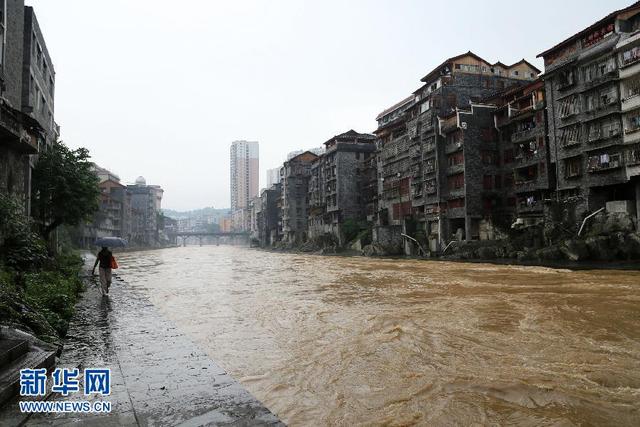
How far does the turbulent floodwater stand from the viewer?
609cm

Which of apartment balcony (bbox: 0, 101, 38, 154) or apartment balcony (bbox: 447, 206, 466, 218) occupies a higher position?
apartment balcony (bbox: 0, 101, 38, 154)

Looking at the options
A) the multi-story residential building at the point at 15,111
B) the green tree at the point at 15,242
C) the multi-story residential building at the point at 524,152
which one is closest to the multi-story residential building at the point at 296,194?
the multi-story residential building at the point at 524,152

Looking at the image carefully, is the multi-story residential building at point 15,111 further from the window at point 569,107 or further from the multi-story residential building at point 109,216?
the multi-story residential building at point 109,216

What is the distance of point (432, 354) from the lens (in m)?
8.88

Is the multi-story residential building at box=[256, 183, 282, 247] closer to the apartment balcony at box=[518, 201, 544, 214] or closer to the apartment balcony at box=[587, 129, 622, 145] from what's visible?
the apartment balcony at box=[518, 201, 544, 214]

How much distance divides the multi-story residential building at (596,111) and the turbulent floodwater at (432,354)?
60.8 feet

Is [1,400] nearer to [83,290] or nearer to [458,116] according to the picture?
[83,290]

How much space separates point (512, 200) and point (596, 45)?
17.4 m

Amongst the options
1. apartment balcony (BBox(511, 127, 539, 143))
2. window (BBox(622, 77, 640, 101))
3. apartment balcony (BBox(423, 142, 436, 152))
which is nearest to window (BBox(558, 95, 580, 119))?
window (BBox(622, 77, 640, 101))

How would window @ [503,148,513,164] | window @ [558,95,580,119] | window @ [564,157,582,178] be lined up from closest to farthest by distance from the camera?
window @ [558,95,580,119] → window @ [564,157,582,178] → window @ [503,148,513,164]

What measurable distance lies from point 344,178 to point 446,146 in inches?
1010

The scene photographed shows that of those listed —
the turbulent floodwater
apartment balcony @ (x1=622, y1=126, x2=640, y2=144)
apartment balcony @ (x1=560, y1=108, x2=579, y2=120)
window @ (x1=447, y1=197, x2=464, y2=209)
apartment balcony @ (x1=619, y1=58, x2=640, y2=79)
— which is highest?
apartment balcony @ (x1=619, y1=58, x2=640, y2=79)

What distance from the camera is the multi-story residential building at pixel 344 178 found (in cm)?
7150

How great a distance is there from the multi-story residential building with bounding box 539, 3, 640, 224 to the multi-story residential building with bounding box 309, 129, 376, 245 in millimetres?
36392
